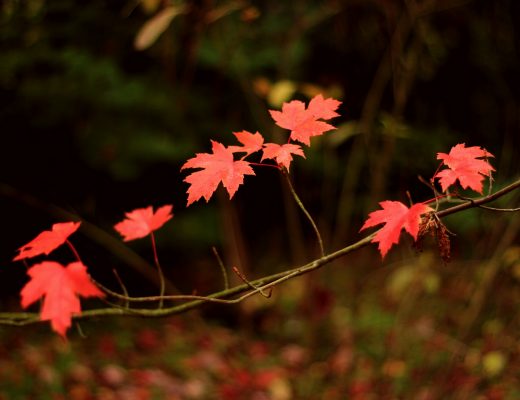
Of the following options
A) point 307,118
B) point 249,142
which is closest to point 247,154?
point 249,142

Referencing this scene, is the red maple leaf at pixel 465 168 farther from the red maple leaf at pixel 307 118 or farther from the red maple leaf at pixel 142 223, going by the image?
the red maple leaf at pixel 142 223

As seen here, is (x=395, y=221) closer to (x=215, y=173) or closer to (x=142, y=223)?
(x=215, y=173)

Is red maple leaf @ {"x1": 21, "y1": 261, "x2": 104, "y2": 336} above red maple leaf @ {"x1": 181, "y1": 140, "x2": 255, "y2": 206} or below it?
below

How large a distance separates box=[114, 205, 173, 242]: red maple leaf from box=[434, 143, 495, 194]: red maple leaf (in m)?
0.72

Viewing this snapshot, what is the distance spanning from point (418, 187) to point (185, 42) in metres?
2.41

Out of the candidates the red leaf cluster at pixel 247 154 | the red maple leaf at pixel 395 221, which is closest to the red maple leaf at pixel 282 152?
the red leaf cluster at pixel 247 154

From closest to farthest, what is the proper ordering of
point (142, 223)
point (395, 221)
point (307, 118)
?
1. point (395, 221)
2. point (307, 118)
3. point (142, 223)

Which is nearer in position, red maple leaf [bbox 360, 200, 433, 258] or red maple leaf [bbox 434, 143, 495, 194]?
red maple leaf [bbox 360, 200, 433, 258]

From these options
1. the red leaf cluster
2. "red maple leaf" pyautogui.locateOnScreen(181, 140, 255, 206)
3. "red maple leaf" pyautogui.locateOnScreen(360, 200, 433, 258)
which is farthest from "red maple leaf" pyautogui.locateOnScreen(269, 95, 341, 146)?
"red maple leaf" pyautogui.locateOnScreen(360, 200, 433, 258)

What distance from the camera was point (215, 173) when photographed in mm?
1135

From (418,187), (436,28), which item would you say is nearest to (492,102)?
(436,28)

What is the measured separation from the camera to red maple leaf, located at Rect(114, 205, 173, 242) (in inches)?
54.5

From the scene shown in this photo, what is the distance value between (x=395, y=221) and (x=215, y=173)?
41 centimetres

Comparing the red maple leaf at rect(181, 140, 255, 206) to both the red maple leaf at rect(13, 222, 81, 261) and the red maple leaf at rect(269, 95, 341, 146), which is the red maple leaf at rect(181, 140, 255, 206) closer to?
the red maple leaf at rect(269, 95, 341, 146)
